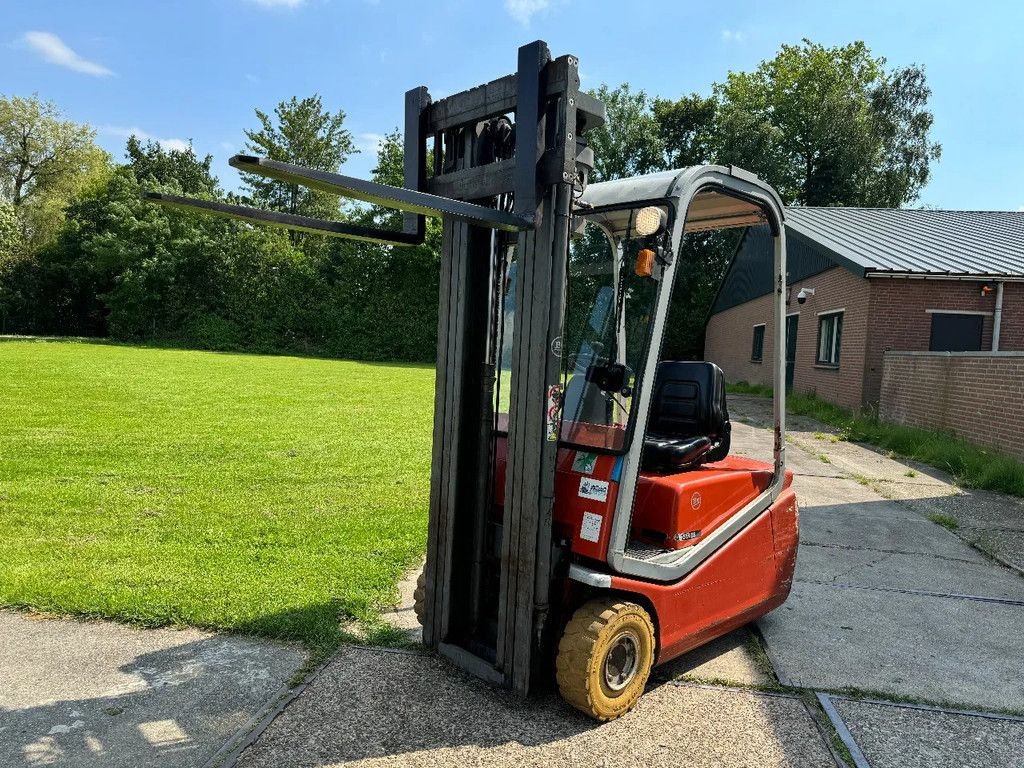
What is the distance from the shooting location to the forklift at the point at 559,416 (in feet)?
10.6

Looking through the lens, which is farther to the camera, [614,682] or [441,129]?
[441,129]

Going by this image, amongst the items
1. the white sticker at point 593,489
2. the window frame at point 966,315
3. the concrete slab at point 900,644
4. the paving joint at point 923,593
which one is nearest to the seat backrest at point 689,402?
the white sticker at point 593,489

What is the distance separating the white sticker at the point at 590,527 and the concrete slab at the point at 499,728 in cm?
81

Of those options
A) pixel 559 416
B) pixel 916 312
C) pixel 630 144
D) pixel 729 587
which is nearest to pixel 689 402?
pixel 729 587

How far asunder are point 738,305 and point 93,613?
94.0 ft

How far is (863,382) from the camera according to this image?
16.0m

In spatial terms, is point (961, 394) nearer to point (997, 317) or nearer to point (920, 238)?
point (997, 317)

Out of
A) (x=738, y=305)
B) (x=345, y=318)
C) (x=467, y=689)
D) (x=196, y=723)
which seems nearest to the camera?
(x=196, y=723)

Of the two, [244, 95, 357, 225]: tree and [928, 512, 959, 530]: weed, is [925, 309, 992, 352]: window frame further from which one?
[244, 95, 357, 225]: tree

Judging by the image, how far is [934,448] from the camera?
38.2 feet

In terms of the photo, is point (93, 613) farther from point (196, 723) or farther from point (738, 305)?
point (738, 305)

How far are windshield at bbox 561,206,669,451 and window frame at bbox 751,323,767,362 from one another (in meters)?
23.6

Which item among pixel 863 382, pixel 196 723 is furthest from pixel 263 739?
pixel 863 382

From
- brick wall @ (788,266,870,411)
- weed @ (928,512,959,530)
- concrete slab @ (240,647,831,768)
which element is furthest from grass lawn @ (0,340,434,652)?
brick wall @ (788,266,870,411)
